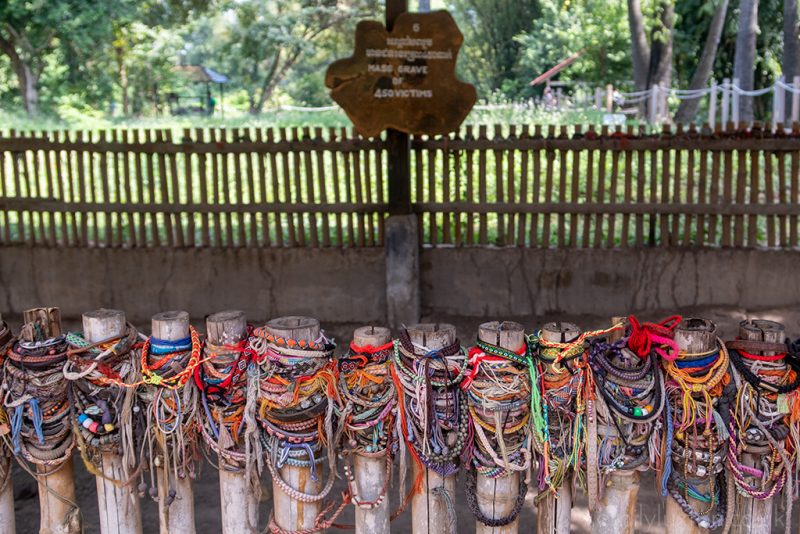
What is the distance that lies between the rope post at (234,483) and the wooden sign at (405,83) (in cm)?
420

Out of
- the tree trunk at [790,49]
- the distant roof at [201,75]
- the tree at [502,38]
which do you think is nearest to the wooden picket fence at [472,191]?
the tree trunk at [790,49]

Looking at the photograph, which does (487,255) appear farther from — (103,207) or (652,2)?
(652,2)

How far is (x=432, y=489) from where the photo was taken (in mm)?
3059

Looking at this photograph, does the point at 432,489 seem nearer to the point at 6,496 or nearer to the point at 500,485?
the point at 500,485

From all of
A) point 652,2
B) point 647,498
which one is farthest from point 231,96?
point 647,498

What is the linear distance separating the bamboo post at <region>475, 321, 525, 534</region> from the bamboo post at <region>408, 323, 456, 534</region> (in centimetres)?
12

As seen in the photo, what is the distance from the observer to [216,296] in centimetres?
791

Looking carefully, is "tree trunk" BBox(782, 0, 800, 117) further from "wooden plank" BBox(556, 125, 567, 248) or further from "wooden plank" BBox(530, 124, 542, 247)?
"wooden plank" BBox(530, 124, 542, 247)

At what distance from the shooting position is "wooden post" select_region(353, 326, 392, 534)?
308cm

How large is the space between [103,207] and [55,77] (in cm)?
2859

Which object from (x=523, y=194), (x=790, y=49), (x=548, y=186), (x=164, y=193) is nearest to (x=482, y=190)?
(x=523, y=194)

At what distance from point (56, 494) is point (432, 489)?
1.54 m

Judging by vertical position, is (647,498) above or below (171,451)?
below

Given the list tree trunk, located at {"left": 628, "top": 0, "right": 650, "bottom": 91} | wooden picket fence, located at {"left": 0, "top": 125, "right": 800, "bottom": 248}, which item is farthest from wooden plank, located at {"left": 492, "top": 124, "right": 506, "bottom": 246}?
tree trunk, located at {"left": 628, "top": 0, "right": 650, "bottom": 91}
